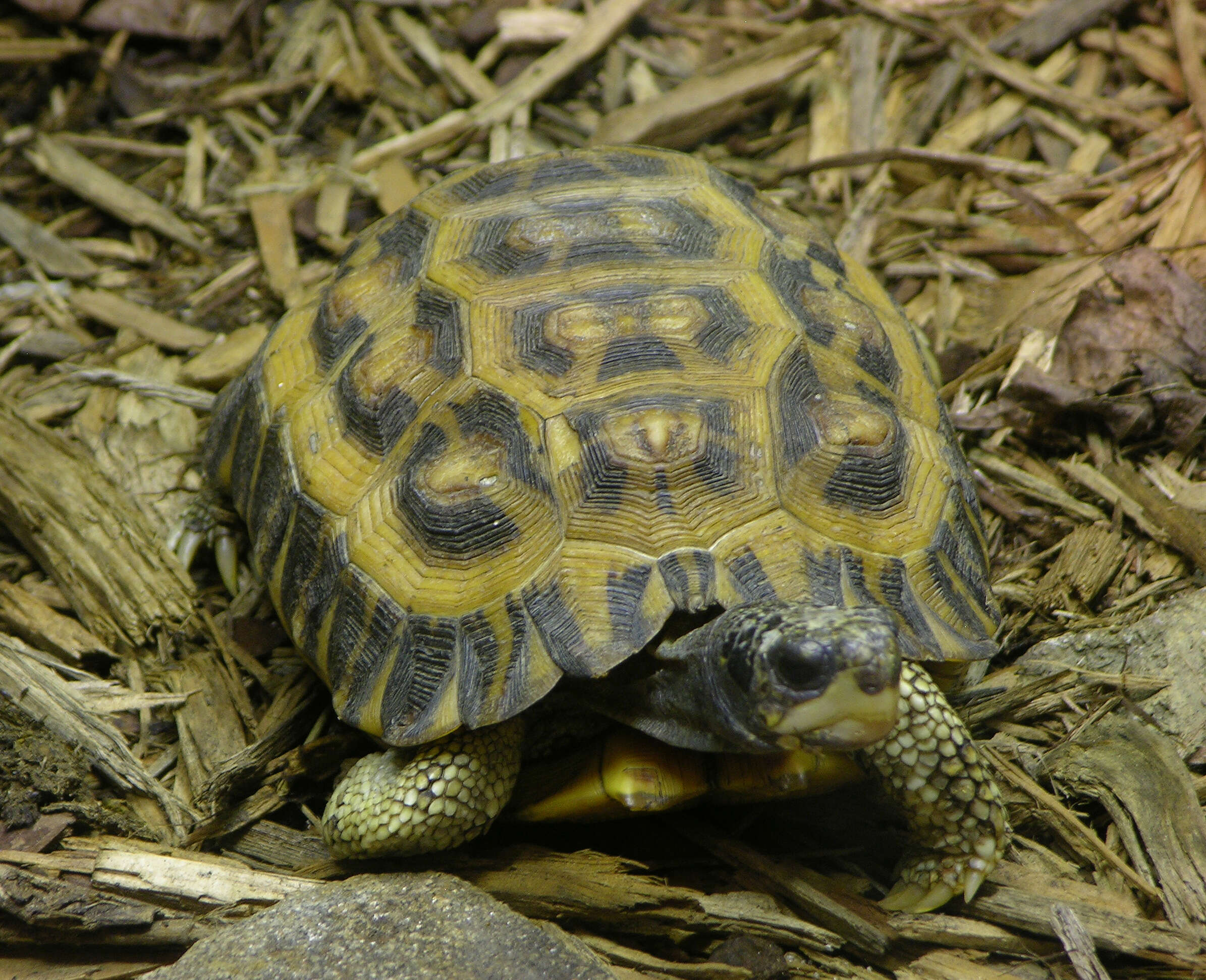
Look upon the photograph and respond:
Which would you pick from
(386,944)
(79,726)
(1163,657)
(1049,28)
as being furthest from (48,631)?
(1049,28)

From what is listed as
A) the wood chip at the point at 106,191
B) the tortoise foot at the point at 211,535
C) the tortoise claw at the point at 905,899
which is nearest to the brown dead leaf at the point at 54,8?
the wood chip at the point at 106,191

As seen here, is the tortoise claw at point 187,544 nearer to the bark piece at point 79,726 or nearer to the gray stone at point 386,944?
the bark piece at point 79,726

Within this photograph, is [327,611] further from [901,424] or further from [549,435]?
[901,424]

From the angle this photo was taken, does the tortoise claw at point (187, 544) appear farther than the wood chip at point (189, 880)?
Yes

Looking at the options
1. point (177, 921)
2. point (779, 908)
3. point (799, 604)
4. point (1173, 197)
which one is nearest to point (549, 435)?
point (799, 604)

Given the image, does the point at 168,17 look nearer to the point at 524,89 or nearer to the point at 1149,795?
the point at 524,89

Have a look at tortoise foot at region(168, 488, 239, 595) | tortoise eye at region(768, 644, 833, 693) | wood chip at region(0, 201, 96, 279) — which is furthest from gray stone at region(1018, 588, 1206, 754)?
wood chip at region(0, 201, 96, 279)
